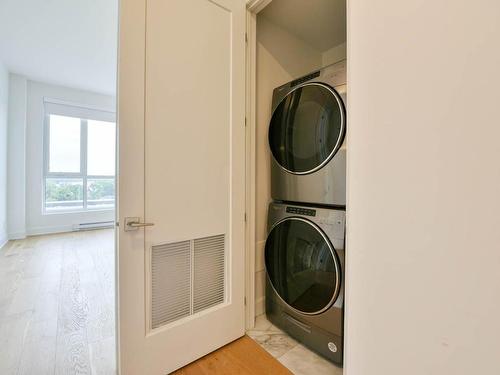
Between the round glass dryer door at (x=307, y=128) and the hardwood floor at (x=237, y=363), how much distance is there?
115 centimetres

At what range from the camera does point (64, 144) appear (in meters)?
4.24

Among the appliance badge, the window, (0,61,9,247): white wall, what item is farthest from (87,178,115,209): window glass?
the appliance badge

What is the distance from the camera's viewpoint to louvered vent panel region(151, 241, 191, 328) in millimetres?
1171

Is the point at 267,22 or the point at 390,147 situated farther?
the point at 267,22

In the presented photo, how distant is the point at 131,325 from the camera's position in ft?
3.49

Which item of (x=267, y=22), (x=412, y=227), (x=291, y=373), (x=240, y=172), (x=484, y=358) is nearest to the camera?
(x=484, y=358)

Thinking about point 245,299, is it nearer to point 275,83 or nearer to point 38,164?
point 275,83

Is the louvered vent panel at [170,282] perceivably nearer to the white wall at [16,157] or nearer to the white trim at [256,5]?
the white trim at [256,5]

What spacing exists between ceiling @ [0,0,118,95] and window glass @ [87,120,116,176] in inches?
36.6

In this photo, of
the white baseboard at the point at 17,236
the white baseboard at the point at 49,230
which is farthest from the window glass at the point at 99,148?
the white baseboard at the point at 17,236

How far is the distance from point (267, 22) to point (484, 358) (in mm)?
2196

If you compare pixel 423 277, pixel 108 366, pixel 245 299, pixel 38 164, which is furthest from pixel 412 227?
pixel 38 164

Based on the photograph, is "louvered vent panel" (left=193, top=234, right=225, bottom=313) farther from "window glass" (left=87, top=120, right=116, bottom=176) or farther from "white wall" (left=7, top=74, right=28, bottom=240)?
"window glass" (left=87, top=120, right=116, bottom=176)

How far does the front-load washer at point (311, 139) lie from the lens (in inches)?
49.3
